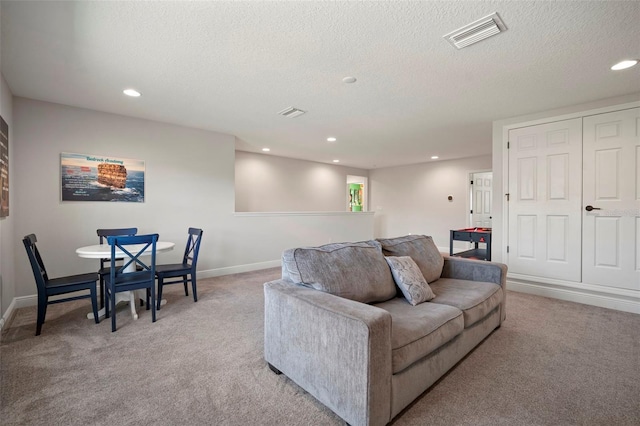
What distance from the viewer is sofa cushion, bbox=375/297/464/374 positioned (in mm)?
1593

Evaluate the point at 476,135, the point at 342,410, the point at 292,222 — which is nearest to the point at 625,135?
the point at 476,135

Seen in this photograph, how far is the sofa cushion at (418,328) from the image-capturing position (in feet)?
5.23

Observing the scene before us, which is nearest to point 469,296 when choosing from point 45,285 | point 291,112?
point 291,112

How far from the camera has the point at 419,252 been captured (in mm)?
2889

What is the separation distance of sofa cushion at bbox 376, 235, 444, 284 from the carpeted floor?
715mm

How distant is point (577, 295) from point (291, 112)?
4.27 meters

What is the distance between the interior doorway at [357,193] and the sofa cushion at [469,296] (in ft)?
21.7

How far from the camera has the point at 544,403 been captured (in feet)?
5.76

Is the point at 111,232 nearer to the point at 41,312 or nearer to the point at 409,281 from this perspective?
the point at 41,312

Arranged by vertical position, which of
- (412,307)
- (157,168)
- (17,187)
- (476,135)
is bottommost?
(412,307)

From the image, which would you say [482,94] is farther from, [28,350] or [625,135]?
[28,350]

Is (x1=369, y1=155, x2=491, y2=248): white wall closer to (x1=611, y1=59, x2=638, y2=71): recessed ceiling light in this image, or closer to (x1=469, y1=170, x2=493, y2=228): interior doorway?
(x1=469, y1=170, x2=493, y2=228): interior doorway

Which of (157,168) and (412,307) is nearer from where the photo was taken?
(412,307)

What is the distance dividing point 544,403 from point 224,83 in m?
3.61
